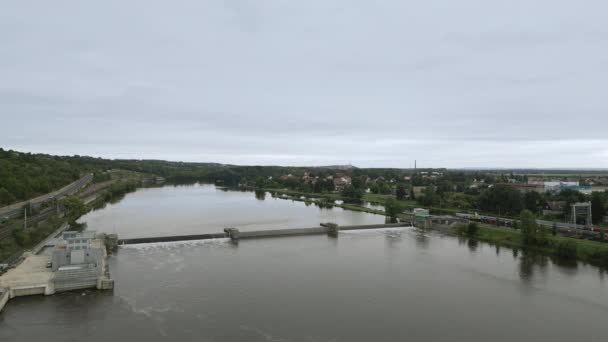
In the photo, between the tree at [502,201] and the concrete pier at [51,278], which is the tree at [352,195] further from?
the concrete pier at [51,278]

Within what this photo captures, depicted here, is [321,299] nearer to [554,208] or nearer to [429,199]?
[554,208]

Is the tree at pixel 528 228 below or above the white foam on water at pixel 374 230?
above

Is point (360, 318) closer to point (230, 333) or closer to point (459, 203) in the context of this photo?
point (230, 333)

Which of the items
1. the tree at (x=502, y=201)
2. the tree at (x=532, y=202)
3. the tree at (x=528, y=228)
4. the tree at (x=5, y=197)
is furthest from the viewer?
the tree at (x=532, y=202)

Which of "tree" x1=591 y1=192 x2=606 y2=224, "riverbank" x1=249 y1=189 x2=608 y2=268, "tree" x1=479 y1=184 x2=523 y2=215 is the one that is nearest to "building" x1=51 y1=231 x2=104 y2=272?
"riverbank" x1=249 y1=189 x2=608 y2=268

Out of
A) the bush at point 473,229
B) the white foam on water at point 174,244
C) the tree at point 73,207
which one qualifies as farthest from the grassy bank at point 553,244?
the tree at point 73,207
